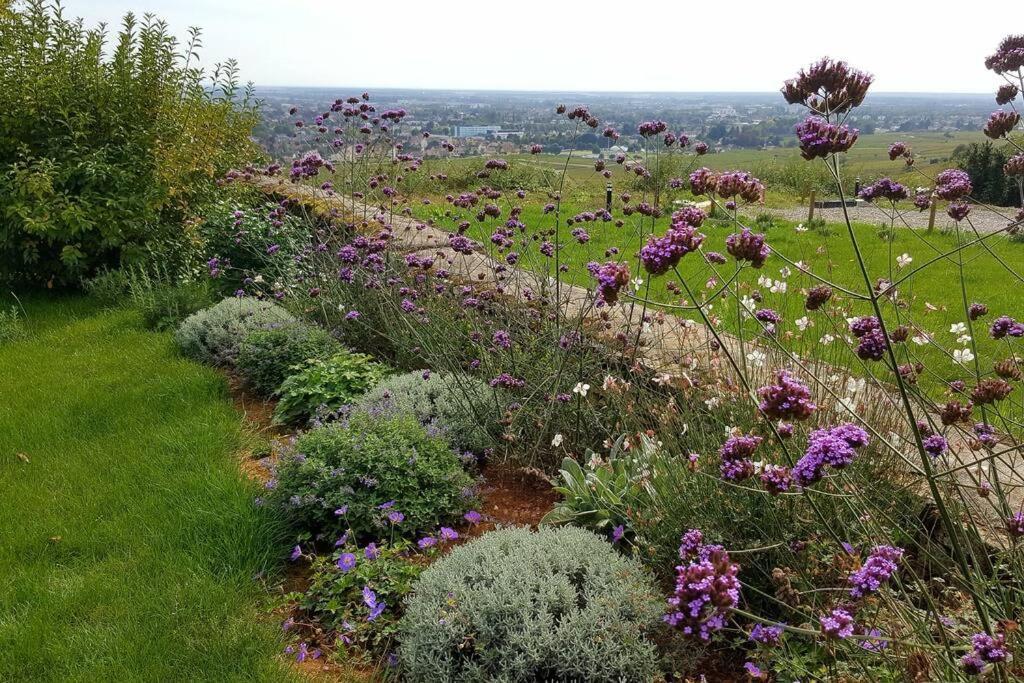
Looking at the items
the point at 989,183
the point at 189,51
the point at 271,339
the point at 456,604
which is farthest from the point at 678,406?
the point at 989,183

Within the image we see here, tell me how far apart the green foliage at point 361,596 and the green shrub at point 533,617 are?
0.56 feet

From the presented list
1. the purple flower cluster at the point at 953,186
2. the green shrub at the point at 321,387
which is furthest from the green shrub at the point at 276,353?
the purple flower cluster at the point at 953,186

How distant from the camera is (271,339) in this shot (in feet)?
16.4

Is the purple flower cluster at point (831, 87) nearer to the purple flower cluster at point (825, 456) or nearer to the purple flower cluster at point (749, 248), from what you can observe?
the purple flower cluster at point (749, 248)

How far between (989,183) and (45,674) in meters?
21.2

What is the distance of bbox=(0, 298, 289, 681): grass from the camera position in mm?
2598

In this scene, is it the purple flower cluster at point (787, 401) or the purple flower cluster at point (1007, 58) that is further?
the purple flower cluster at point (1007, 58)

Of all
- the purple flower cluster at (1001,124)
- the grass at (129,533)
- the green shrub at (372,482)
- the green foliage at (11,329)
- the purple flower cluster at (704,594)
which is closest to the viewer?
the purple flower cluster at (704,594)

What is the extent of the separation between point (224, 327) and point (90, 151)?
125 inches

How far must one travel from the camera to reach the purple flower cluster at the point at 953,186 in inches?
103

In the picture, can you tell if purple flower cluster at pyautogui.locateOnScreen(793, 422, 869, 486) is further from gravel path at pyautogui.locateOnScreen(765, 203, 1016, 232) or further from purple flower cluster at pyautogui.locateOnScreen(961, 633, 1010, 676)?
gravel path at pyautogui.locateOnScreen(765, 203, 1016, 232)

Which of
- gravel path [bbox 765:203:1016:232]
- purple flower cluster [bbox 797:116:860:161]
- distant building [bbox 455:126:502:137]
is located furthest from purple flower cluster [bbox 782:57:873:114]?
gravel path [bbox 765:203:1016:232]

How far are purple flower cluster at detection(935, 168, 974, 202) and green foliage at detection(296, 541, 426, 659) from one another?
98.2 inches

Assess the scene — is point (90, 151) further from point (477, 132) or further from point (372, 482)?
point (372, 482)
